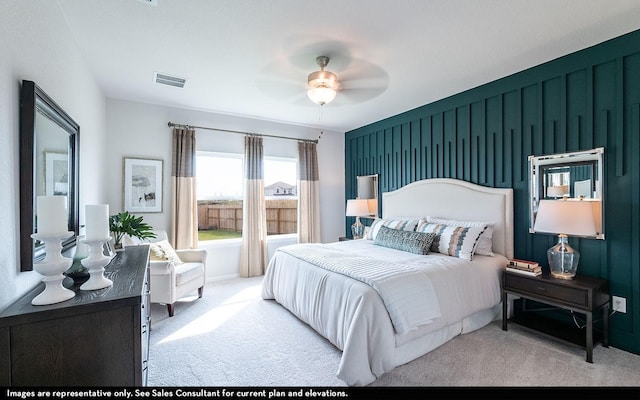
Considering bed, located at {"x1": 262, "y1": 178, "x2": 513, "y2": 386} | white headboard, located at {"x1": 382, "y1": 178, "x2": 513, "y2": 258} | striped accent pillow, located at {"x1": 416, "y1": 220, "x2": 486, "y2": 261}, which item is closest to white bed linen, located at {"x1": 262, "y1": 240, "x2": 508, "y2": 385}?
bed, located at {"x1": 262, "y1": 178, "x2": 513, "y2": 386}

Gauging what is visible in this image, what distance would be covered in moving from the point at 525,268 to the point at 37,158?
3787 mm

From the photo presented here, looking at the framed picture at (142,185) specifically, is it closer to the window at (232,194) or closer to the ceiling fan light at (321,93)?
the window at (232,194)

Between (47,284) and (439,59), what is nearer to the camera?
(47,284)

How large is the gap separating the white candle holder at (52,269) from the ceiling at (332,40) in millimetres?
1731

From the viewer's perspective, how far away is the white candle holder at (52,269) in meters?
1.18

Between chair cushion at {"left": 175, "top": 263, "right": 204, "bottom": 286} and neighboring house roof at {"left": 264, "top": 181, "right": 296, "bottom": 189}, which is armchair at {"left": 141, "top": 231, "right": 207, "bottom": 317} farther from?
neighboring house roof at {"left": 264, "top": 181, "right": 296, "bottom": 189}

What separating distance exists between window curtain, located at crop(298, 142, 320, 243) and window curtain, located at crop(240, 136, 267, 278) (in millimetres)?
764

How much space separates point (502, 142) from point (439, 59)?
131 cm

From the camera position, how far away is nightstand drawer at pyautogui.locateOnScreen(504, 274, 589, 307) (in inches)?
89.5

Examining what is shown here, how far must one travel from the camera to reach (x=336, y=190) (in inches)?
228

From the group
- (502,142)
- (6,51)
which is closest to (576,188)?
(502,142)

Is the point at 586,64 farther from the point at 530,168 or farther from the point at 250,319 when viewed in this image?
the point at 250,319

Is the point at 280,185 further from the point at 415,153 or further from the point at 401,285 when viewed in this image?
the point at 401,285

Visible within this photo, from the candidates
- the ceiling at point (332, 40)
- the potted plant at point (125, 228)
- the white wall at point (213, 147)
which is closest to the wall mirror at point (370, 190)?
the white wall at point (213, 147)
